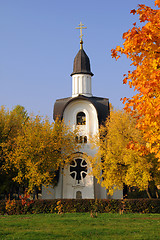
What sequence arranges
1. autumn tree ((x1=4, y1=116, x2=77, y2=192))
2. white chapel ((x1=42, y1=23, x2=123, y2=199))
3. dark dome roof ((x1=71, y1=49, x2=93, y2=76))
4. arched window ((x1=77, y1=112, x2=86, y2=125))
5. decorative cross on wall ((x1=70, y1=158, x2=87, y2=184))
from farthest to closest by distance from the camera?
dark dome roof ((x1=71, y1=49, x2=93, y2=76)), arched window ((x1=77, y1=112, x2=86, y2=125)), decorative cross on wall ((x1=70, y1=158, x2=87, y2=184)), white chapel ((x1=42, y1=23, x2=123, y2=199)), autumn tree ((x1=4, y1=116, x2=77, y2=192))

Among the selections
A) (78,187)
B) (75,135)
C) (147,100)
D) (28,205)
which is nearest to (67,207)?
(28,205)

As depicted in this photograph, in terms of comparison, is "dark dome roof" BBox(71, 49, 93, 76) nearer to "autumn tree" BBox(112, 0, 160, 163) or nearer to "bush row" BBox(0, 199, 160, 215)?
"bush row" BBox(0, 199, 160, 215)

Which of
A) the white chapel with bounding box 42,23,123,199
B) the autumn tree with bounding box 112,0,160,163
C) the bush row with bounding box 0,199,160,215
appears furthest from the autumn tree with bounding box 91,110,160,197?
the autumn tree with bounding box 112,0,160,163

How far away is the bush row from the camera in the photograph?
19.9 m

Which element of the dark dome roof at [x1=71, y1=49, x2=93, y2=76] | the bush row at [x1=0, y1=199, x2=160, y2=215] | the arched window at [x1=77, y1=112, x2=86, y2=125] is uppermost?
the dark dome roof at [x1=71, y1=49, x2=93, y2=76]

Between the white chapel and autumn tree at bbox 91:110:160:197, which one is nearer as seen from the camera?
autumn tree at bbox 91:110:160:197

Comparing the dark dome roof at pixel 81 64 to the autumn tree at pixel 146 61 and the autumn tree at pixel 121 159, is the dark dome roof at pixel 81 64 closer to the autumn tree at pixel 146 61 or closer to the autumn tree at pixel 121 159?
the autumn tree at pixel 121 159

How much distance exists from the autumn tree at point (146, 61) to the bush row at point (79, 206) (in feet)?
Answer: 42.9

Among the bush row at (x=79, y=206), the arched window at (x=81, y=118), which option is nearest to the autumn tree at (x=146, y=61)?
the bush row at (x=79, y=206)

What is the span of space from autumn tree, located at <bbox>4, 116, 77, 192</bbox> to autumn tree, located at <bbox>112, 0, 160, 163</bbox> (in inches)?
748

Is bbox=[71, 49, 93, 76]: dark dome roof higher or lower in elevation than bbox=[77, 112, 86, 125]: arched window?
higher

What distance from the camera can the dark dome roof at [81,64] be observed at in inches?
1284

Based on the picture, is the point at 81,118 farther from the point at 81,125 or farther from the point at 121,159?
the point at 121,159

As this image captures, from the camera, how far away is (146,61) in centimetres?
748
